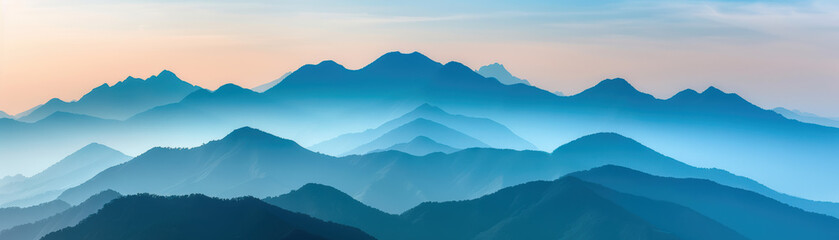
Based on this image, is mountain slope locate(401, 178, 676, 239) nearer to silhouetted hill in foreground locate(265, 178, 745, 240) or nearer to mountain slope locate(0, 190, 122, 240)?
silhouetted hill in foreground locate(265, 178, 745, 240)

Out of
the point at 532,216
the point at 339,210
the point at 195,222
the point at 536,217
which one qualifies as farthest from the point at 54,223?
the point at 536,217

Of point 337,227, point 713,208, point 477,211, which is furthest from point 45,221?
point 713,208

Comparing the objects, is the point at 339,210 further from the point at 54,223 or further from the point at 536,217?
the point at 54,223

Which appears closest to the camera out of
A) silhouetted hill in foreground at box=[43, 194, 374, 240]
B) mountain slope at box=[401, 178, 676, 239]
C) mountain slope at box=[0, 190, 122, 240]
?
silhouetted hill in foreground at box=[43, 194, 374, 240]

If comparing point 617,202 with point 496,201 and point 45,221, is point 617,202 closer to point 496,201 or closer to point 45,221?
point 496,201

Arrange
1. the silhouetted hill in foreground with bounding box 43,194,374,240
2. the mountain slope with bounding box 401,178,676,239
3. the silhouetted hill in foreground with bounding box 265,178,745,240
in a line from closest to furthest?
the silhouetted hill in foreground with bounding box 43,194,374,240, the mountain slope with bounding box 401,178,676,239, the silhouetted hill in foreground with bounding box 265,178,745,240

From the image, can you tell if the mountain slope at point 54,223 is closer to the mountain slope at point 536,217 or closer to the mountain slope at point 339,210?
the mountain slope at point 339,210

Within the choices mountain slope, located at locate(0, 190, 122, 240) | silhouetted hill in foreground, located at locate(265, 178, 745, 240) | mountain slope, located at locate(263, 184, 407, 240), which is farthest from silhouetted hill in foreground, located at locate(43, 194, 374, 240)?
mountain slope, located at locate(0, 190, 122, 240)
